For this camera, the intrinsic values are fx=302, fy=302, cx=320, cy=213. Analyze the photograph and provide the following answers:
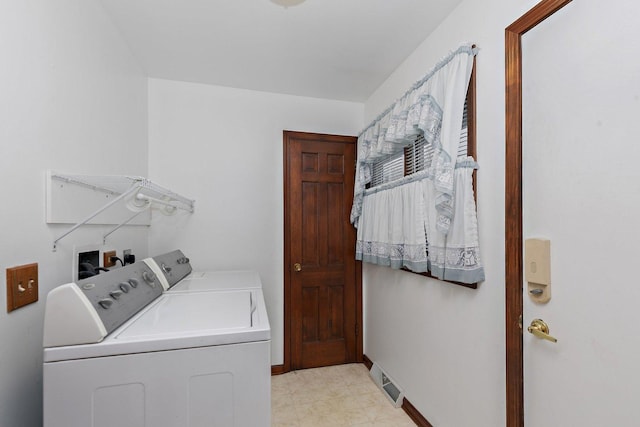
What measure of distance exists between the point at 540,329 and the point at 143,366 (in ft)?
4.95

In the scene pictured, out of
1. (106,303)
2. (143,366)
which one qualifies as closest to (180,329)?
(143,366)

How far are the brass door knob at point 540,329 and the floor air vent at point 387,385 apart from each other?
4.57ft

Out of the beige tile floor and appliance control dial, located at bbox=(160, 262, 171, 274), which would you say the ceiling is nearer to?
appliance control dial, located at bbox=(160, 262, 171, 274)

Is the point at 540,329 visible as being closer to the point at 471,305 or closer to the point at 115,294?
the point at 471,305

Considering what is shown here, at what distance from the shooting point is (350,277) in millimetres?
3102

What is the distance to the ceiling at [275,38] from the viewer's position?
179cm

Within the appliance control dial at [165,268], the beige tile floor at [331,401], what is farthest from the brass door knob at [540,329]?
Result: the appliance control dial at [165,268]

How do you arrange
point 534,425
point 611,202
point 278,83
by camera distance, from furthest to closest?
point 278,83, point 534,425, point 611,202

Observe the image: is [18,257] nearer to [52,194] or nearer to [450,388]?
[52,194]

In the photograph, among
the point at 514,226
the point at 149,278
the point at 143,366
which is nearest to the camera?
the point at 143,366

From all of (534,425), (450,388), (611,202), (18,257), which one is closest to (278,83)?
(18,257)

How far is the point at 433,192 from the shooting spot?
6.03ft

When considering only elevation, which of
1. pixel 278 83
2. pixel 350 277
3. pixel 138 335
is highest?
pixel 278 83

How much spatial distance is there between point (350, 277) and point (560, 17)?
8.10 feet
